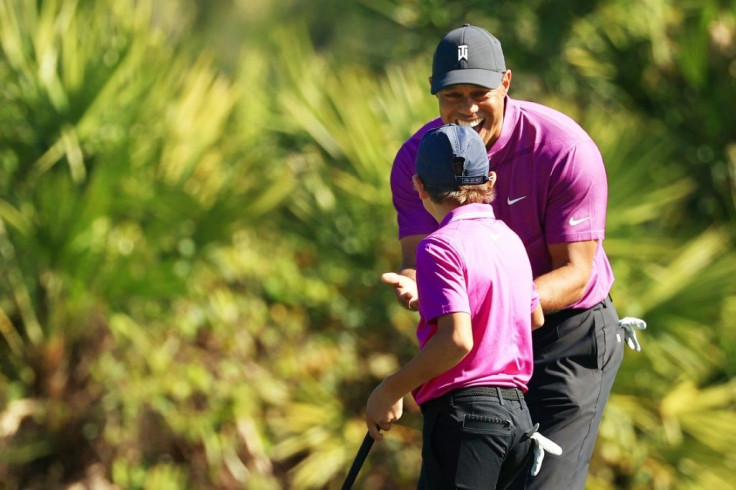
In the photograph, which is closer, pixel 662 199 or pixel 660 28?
pixel 662 199

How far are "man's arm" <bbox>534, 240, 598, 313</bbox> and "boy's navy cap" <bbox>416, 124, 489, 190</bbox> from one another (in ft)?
1.65

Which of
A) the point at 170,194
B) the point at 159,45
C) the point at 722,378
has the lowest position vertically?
the point at 722,378

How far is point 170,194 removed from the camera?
7.46 meters

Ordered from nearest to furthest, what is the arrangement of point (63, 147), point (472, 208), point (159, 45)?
point (472, 208), point (63, 147), point (159, 45)

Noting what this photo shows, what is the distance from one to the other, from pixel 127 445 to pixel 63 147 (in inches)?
70.1

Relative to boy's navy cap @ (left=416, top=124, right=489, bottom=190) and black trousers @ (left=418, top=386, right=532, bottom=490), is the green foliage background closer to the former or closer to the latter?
black trousers @ (left=418, top=386, right=532, bottom=490)

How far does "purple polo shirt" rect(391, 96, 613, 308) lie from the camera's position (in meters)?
3.93

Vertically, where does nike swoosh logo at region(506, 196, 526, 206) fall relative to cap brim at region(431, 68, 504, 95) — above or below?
below

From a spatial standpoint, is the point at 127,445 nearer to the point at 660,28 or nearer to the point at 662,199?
the point at 662,199

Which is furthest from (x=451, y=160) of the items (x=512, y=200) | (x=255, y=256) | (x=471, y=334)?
(x=255, y=256)

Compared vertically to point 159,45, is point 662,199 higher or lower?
lower

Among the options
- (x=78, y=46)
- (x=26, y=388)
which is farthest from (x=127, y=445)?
(x=78, y=46)

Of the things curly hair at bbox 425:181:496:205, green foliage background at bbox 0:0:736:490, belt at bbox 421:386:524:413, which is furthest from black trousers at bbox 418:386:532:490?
green foliage background at bbox 0:0:736:490

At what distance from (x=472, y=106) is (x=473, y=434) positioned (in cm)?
106
